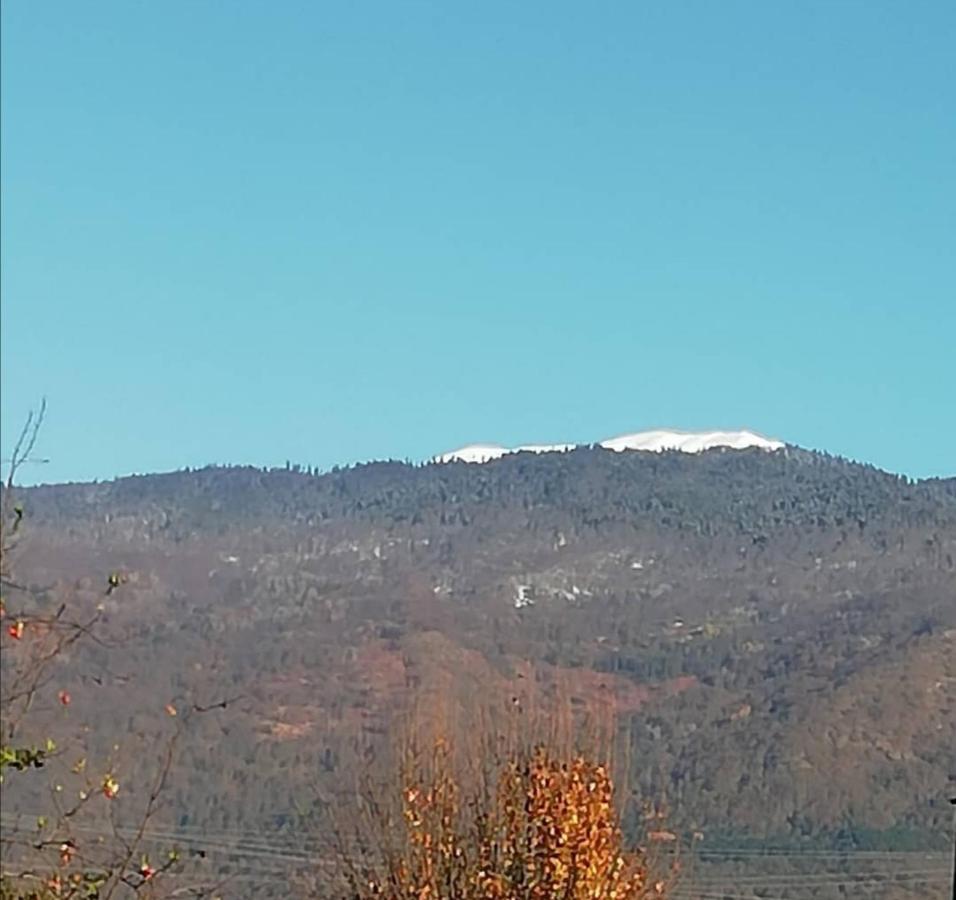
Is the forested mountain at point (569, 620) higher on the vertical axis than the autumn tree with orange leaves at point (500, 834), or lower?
higher

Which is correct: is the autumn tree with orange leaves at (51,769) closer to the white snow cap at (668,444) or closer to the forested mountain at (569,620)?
the forested mountain at (569,620)

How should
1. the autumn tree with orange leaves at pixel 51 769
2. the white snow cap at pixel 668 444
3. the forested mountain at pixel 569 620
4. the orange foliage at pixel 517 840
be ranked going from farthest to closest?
the white snow cap at pixel 668 444 < the forested mountain at pixel 569 620 < the orange foliage at pixel 517 840 < the autumn tree with orange leaves at pixel 51 769

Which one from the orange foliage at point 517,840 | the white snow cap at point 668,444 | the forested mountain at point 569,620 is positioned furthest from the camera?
the white snow cap at point 668,444

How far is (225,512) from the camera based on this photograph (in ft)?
473

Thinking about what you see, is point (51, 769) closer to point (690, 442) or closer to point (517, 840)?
point (517, 840)

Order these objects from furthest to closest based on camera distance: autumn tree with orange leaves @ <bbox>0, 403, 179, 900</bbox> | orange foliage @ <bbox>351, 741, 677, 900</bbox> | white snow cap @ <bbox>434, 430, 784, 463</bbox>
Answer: white snow cap @ <bbox>434, 430, 784, 463</bbox>
orange foliage @ <bbox>351, 741, 677, 900</bbox>
autumn tree with orange leaves @ <bbox>0, 403, 179, 900</bbox>

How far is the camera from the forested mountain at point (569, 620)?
197 feet

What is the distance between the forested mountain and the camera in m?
60.0

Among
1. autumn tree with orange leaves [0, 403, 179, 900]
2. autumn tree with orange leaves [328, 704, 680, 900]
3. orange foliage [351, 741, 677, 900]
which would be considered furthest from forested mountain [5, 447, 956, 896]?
orange foliage [351, 741, 677, 900]

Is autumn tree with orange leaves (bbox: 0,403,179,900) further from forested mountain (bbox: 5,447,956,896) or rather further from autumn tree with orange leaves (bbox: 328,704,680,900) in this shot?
autumn tree with orange leaves (bbox: 328,704,680,900)

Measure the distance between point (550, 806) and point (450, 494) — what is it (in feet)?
416

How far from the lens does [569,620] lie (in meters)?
106

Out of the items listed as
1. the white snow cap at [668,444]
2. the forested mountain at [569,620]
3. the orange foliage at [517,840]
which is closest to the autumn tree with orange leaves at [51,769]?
the forested mountain at [569,620]

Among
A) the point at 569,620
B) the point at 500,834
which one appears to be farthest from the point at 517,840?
the point at 569,620
